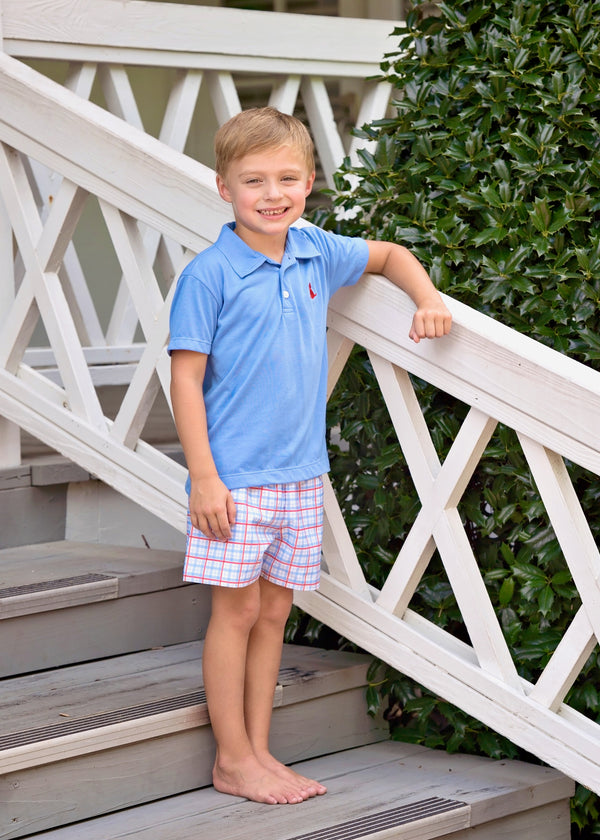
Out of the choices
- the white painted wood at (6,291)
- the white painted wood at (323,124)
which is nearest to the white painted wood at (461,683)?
the white painted wood at (6,291)

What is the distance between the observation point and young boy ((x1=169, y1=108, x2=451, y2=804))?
2.18 m

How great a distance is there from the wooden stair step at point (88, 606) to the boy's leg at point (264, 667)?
17.4 inches

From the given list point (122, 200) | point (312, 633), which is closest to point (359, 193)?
point (122, 200)

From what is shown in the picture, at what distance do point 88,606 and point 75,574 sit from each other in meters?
0.13

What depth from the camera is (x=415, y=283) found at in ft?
7.52

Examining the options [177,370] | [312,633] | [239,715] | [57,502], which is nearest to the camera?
[177,370]

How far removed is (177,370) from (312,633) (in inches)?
36.7

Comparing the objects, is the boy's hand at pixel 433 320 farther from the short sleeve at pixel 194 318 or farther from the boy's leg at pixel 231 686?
the boy's leg at pixel 231 686

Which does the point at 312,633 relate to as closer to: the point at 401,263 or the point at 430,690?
the point at 430,690

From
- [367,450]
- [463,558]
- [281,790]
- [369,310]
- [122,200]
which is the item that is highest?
[122,200]

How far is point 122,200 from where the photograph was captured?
2648 mm

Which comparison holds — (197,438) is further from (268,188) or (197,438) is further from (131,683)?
Answer: (131,683)

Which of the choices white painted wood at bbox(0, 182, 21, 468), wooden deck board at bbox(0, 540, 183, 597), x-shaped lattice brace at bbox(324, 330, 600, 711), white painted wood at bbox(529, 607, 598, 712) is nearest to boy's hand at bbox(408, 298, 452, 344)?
x-shaped lattice brace at bbox(324, 330, 600, 711)

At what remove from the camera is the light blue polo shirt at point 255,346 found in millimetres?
2186
